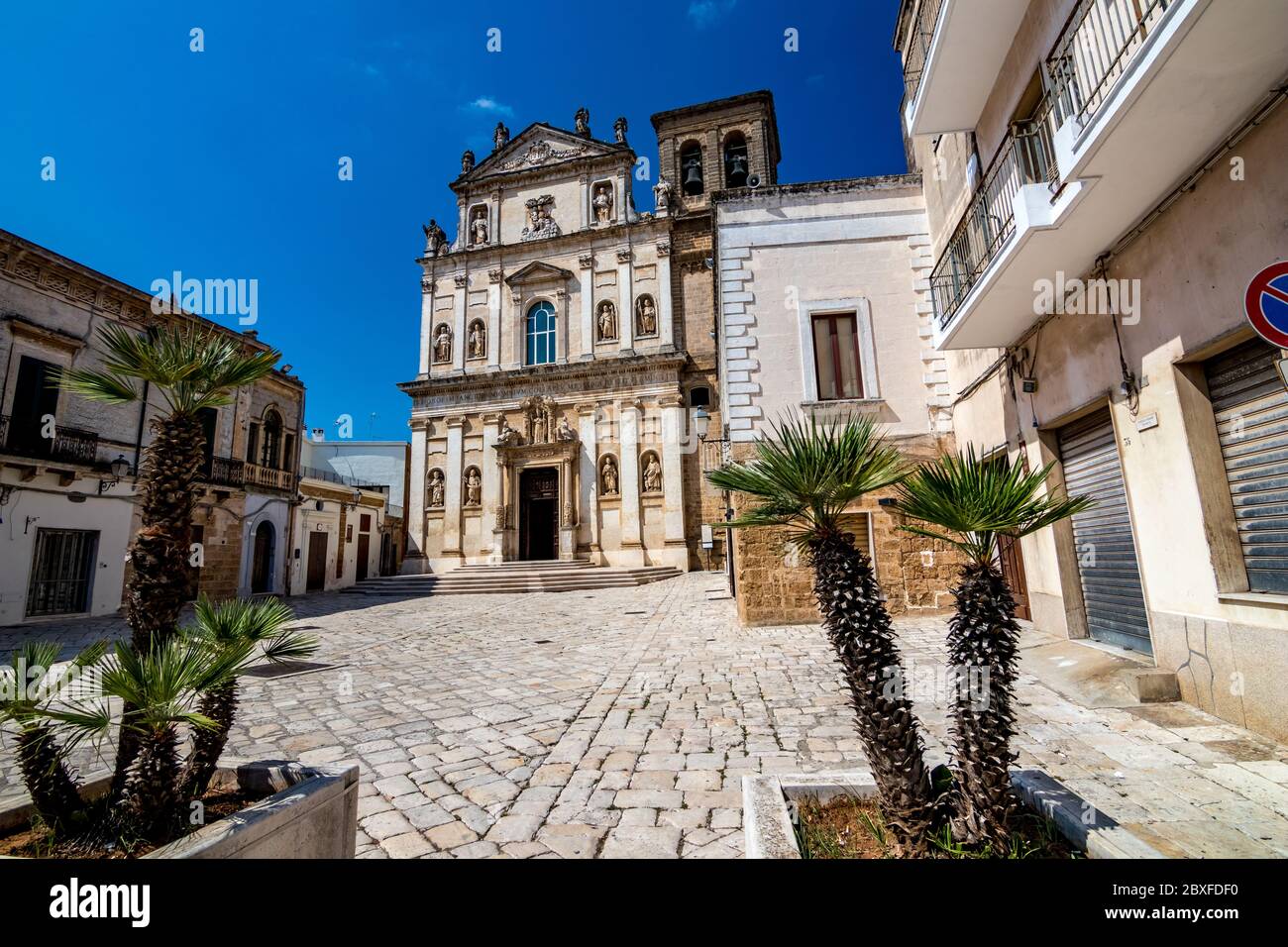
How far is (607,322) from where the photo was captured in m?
25.8

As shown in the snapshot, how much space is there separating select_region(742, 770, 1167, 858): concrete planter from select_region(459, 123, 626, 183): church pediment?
2960cm

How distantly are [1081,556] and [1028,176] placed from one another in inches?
172

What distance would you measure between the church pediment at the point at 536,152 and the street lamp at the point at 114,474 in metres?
20.0

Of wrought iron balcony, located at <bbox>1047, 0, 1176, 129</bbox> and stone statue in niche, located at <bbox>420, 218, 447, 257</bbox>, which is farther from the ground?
stone statue in niche, located at <bbox>420, 218, 447, 257</bbox>

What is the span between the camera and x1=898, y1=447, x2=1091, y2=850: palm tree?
2207mm

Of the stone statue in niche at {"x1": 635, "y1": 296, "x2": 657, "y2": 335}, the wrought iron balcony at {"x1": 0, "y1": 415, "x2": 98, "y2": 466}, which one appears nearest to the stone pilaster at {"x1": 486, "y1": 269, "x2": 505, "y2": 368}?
the stone statue in niche at {"x1": 635, "y1": 296, "x2": 657, "y2": 335}

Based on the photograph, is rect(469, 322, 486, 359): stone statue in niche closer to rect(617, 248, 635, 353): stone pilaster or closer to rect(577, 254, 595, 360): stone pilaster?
rect(577, 254, 595, 360): stone pilaster

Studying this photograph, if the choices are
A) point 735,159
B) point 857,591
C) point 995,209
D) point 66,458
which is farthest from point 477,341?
point 857,591

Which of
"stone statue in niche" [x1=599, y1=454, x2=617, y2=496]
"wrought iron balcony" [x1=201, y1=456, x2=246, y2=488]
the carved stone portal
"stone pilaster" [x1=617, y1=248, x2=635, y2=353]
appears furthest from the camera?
"stone pilaster" [x1=617, y1=248, x2=635, y2=353]

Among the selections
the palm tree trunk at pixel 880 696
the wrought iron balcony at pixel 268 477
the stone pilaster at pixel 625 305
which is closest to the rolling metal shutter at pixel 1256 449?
the palm tree trunk at pixel 880 696

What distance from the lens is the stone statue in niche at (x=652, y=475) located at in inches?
937

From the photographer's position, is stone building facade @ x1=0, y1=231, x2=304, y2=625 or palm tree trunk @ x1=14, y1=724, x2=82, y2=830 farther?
stone building facade @ x1=0, y1=231, x2=304, y2=625

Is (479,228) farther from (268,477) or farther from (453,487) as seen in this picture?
(268,477)
